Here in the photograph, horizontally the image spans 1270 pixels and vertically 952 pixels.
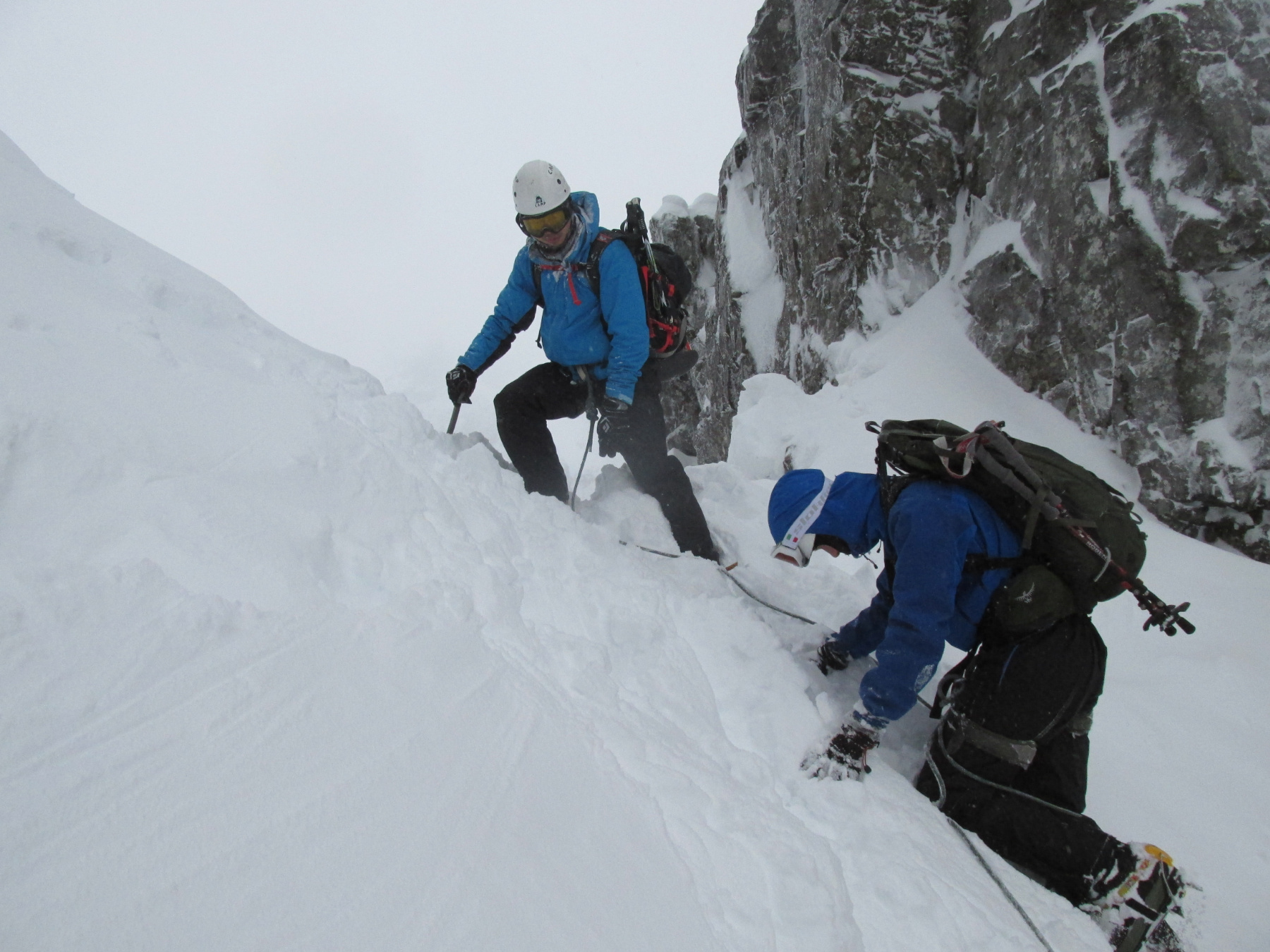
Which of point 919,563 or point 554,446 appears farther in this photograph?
point 554,446

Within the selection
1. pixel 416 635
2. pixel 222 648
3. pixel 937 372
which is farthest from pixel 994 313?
pixel 222 648

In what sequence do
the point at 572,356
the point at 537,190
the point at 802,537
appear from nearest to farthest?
the point at 802,537 → the point at 537,190 → the point at 572,356

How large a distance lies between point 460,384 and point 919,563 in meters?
2.88

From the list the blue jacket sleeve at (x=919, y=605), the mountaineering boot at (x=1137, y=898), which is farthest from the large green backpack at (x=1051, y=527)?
the mountaineering boot at (x=1137, y=898)

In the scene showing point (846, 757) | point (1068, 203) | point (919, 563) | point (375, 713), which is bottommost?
point (375, 713)

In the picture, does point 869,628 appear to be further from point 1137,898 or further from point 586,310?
point 586,310

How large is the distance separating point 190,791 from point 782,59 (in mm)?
13227

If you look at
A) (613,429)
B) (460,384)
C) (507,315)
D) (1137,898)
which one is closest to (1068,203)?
(613,429)

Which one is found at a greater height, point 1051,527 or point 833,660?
point 1051,527

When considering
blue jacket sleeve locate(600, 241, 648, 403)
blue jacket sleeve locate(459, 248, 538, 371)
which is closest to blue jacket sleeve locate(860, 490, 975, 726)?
blue jacket sleeve locate(600, 241, 648, 403)

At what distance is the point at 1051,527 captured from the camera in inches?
89.7

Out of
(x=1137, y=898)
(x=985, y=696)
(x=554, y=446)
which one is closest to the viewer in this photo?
(x=1137, y=898)

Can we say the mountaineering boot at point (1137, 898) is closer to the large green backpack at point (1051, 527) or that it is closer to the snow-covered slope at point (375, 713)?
the snow-covered slope at point (375, 713)

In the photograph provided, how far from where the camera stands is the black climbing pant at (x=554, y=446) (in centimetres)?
398
